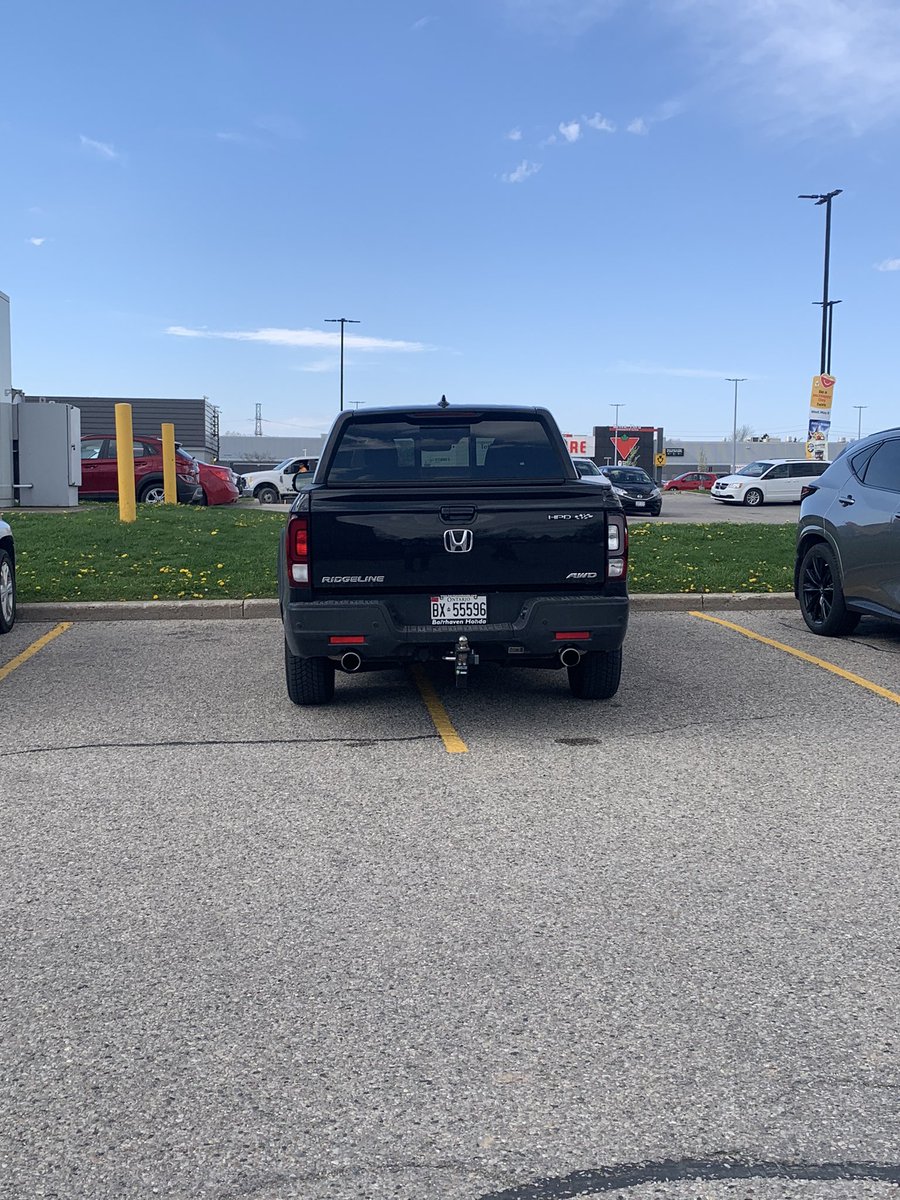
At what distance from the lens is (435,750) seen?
21.2 ft

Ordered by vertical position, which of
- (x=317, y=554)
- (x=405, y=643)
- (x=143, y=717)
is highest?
(x=317, y=554)

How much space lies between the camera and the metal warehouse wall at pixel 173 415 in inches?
2035

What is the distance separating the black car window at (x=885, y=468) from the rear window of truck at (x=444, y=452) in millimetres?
3208

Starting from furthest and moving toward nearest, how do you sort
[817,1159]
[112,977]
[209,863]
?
[209,863], [112,977], [817,1159]

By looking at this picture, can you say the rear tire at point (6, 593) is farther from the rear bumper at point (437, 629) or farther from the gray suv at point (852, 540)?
the gray suv at point (852, 540)

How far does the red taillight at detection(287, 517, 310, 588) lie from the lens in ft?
21.4

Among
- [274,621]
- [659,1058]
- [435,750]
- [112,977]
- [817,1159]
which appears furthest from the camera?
[274,621]

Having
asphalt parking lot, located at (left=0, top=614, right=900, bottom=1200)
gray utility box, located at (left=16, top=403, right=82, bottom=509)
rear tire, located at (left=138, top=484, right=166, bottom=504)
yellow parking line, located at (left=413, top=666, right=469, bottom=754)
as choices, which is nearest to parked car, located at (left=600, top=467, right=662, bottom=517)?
rear tire, located at (left=138, top=484, right=166, bottom=504)

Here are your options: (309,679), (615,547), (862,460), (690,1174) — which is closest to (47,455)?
(862,460)

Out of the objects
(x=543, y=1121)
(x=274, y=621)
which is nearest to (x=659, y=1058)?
(x=543, y=1121)

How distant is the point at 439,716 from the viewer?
23.9ft

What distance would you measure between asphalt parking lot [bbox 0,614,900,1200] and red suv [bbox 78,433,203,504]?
68.3ft

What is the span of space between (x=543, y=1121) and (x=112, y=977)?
4.79 ft

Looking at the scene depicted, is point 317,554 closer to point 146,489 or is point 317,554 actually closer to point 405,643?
point 405,643
